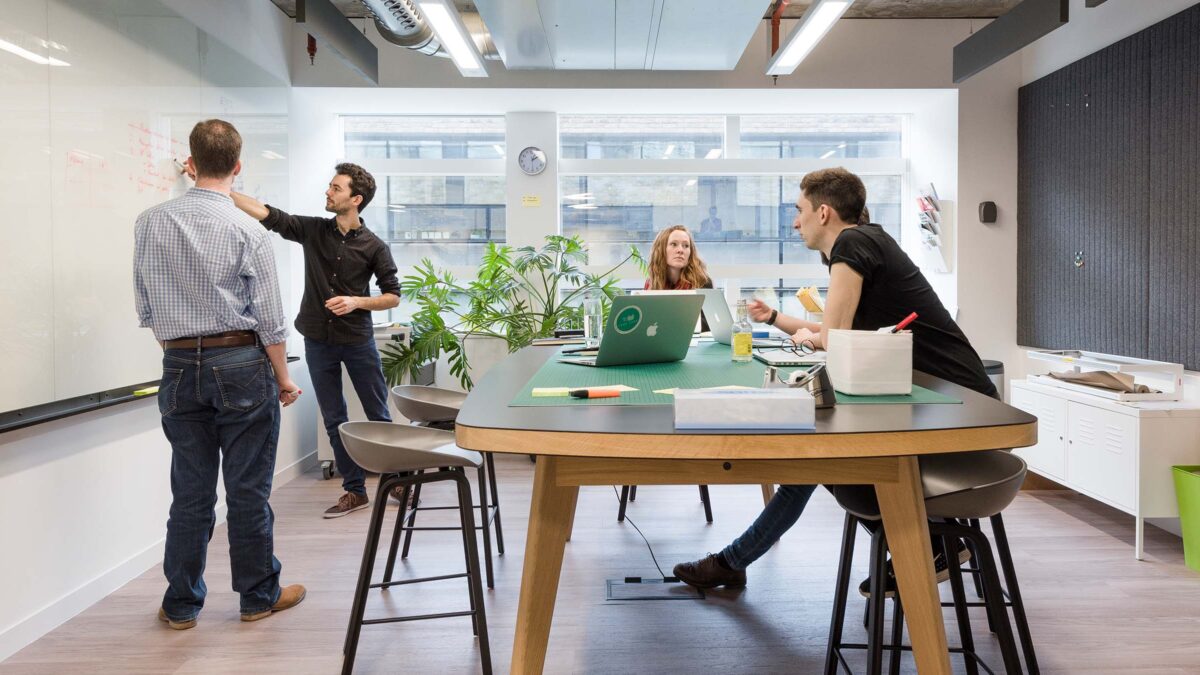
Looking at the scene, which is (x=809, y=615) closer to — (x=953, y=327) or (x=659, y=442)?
(x=953, y=327)

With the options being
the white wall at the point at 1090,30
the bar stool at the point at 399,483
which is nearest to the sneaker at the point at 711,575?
the bar stool at the point at 399,483

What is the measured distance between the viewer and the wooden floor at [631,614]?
2.30 meters

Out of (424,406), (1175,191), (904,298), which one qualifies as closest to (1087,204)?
(1175,191)

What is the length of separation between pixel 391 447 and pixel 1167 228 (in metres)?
3.76

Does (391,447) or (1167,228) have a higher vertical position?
(1167,228)

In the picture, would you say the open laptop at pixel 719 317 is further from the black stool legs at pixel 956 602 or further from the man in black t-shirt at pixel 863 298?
the black stool legs at pixel 956 602

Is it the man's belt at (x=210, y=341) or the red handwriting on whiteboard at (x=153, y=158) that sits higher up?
the red handwriting on whiteboard at (x=153, y=158)

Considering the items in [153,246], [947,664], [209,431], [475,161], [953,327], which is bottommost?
[947,664]

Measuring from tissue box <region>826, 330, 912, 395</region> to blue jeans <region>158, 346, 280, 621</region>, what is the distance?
183 centimetres

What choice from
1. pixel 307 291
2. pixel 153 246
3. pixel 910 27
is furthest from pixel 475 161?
pixel 153 246

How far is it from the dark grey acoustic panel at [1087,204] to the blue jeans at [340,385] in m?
3.90

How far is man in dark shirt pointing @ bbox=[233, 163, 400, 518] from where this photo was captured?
12.8 feet

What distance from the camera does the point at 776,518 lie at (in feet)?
8.30

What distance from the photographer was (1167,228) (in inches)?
147
